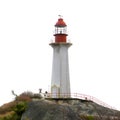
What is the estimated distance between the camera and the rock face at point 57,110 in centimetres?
4297

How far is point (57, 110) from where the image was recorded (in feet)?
142

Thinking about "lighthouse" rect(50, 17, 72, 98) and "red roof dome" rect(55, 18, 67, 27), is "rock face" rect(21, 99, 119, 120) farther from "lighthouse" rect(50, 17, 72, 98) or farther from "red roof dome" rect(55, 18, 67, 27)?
"red roof dome" rect(55, 18, 67, 27)

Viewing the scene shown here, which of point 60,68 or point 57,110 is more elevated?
point 60,68

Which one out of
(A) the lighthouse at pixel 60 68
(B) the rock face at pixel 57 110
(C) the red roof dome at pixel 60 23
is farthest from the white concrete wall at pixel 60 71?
(B) the rock face at pixel 57 110

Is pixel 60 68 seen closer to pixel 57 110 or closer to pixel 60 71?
pixel 60 71

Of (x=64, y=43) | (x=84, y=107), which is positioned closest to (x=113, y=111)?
(x=84, y=107)

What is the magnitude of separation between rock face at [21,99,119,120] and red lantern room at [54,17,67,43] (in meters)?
7.32

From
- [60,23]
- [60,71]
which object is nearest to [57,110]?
[60,71]

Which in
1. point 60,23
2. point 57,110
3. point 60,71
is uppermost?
point 60,23

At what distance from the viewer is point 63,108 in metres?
43.8

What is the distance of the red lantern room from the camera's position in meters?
51.8

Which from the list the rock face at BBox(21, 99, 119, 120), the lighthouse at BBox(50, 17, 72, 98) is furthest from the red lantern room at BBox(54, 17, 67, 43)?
the rock face at BBox(21, 99, 119, 120)

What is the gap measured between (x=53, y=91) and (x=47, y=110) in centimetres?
759

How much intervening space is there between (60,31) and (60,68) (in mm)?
4346
